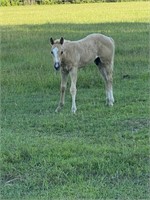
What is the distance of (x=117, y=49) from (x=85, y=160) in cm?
1192

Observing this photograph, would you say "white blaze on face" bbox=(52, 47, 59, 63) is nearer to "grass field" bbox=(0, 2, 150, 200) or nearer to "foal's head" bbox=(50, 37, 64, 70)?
"foal's head" bbox=(50, 37, 64, 70)

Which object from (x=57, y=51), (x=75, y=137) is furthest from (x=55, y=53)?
(x=75, y=137)

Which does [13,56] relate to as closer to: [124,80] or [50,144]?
Result: [124,80]

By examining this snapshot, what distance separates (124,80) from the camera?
1321cm

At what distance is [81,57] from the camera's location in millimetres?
10617

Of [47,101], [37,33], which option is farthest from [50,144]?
[37,33]

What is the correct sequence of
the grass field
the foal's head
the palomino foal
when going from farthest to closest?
the palomino foal → the foal's head → the grass field

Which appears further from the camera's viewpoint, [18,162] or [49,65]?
[49,65]

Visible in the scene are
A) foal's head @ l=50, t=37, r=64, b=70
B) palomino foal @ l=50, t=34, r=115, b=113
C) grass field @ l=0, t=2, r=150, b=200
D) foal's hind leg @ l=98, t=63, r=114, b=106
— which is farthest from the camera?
foal's hind leg @ l=98, t=63, r=114, b=106

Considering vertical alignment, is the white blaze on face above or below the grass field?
above

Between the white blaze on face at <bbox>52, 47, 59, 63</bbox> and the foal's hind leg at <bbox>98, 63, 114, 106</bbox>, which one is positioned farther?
the foal's hind leg at <bbox>98, 63, 114, 106</bbox>

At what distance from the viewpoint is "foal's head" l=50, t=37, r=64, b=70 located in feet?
31.3

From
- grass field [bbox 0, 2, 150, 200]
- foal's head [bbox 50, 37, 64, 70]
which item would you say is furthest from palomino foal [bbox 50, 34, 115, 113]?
grass field [bbox 0, 2, 150, 200]

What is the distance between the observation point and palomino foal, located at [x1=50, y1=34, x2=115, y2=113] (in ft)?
33.3
